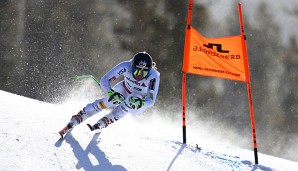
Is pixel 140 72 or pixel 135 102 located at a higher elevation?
pixel 140 72

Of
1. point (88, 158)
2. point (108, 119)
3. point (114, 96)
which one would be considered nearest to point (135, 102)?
point (114, 96)

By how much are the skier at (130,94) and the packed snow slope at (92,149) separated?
386 mm

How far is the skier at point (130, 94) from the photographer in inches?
280

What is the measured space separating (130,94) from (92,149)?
1477 millimetres

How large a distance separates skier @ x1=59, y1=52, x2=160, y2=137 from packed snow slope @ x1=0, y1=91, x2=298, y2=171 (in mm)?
386

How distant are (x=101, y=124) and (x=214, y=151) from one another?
2.59 meters

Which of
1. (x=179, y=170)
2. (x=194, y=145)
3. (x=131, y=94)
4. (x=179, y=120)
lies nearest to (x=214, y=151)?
(x=194, y=145)

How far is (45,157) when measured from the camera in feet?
19.0

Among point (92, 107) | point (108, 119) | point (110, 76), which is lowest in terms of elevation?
point (108, 119)

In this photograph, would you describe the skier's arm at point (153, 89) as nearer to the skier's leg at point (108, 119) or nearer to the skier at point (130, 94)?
the skier at point (130, 94)

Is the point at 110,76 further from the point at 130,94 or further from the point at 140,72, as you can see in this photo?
the point at 140,72

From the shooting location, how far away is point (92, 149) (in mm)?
6555

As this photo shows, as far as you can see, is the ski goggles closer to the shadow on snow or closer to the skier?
the skier

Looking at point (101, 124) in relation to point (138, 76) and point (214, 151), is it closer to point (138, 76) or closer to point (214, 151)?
point (138, 76)
